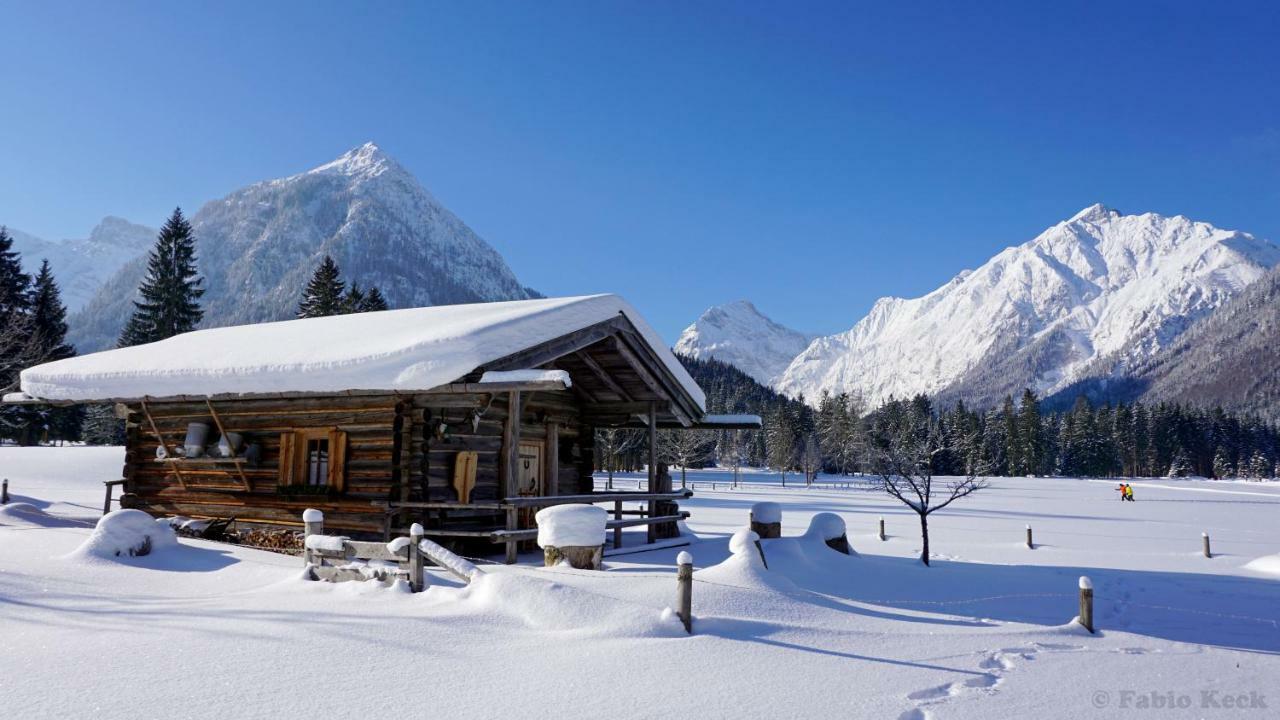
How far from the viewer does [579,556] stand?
40.2 ft

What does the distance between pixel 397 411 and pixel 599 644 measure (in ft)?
25.9

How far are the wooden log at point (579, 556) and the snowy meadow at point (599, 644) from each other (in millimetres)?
758

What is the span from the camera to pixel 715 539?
19.1 metres

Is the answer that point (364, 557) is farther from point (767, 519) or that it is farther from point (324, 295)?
point (324, 295)

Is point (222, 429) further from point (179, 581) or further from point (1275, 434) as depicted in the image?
point (1275, 434)

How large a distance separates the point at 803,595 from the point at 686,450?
200ft

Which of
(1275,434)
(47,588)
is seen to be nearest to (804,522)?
(47,588)

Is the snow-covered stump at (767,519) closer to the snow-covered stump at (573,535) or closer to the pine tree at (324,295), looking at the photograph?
the snow-covered stump at (573,535)

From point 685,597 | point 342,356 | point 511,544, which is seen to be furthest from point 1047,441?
point 685,597

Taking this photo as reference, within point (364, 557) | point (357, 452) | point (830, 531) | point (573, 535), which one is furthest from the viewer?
point (830, 531)

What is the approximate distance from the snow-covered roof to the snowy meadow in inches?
123

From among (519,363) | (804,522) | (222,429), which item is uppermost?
Result: (519,363)

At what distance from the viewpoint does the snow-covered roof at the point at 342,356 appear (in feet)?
44.4

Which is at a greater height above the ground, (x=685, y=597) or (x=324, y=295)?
(x=324, y=295)
